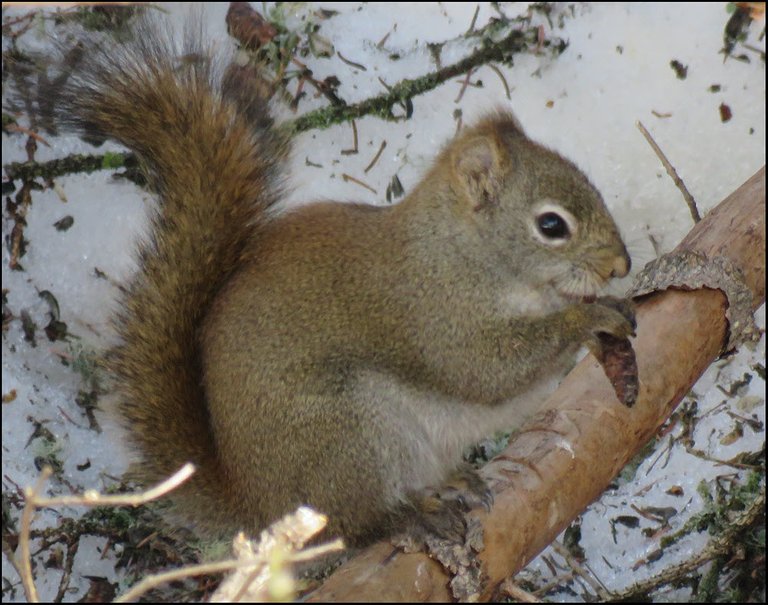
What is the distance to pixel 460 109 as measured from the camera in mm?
2867

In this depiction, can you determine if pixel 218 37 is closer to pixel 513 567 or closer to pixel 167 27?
pixel 167 27

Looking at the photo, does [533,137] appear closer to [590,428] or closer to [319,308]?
[319,308]

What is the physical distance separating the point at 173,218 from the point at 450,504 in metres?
0.79

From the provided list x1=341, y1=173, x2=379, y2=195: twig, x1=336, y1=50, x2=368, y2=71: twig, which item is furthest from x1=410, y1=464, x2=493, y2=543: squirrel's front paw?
x1=336, y1=50, x2=368, y2=71: twig

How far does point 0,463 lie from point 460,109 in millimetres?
1489

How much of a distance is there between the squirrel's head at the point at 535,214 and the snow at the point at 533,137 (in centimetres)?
45

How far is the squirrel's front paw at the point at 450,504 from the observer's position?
1.88 metres

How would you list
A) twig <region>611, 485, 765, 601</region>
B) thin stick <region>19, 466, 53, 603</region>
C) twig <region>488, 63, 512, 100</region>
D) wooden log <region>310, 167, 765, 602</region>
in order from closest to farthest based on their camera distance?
thin stick <region>19, 466, 53, 603</region>
wooden log <region>310, 167, 765, 602</region>
twig <region>611, 485, 765, 601</region>
twig <region>488, 63, 512, 100</region>

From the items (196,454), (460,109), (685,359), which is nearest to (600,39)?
(460,109)

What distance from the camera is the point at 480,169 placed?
89.7 inches

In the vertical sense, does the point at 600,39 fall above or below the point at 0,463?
above

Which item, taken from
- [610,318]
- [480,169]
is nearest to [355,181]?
[480,169]

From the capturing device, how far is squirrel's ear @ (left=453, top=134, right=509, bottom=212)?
2.25 metres

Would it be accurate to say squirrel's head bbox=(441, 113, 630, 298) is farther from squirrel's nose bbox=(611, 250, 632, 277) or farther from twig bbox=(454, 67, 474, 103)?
twig bbox=(454, 67, 474, 103)
